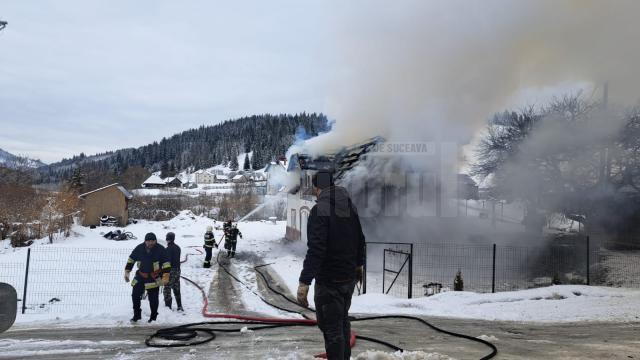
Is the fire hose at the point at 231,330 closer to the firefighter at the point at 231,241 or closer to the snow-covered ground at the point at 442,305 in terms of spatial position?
the snow-covered ground at the point at 442,305

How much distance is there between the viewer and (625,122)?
1902 cm

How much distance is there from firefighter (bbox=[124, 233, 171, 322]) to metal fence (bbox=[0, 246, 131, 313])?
5.08ft

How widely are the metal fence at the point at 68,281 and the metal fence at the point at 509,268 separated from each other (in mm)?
7100

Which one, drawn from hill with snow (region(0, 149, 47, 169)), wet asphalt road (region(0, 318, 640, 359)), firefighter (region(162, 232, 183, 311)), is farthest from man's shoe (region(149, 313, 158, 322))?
hill with snow (region(0, 149, 47, 169))

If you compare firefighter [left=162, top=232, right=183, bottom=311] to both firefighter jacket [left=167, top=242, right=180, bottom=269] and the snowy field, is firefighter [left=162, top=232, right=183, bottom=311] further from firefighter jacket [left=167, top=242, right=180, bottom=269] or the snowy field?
the snowy field

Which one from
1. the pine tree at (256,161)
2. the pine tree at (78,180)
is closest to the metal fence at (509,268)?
the pine tree at (78,180)

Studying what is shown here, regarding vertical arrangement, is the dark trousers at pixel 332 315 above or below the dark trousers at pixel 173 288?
above

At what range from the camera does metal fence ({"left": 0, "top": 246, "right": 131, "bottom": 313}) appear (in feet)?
32.7

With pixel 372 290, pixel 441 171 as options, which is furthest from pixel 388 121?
pixel 372 290

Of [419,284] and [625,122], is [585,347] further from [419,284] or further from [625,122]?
[625,122]

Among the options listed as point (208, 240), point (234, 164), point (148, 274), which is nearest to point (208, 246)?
point (208, 240)

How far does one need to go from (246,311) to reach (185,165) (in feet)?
455

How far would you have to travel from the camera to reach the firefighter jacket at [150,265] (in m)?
8.23

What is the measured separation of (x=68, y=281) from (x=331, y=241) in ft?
36.2
